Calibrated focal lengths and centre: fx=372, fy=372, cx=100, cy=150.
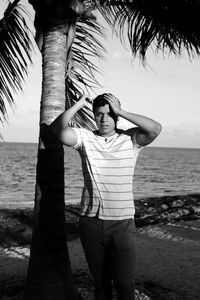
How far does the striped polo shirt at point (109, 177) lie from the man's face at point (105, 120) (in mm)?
75

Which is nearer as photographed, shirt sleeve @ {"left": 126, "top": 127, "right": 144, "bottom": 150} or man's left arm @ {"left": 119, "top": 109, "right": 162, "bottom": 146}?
man's left arm @ {"left": 119, "top": 109, "right": 162, "bottom": 146}

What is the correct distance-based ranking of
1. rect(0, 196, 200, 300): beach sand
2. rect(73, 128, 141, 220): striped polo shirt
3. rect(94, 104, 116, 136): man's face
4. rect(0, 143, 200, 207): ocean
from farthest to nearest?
rect(0, 143, 200, 207): ocean
rect(0, 196, 200, 300): beach sand
rect(94, 104, 116, 136): man's face
rect(73, 128, 141, 220): striped polo shirt

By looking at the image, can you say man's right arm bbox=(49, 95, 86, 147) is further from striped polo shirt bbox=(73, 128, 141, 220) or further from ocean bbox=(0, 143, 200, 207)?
ocean bbox=(0, 143, 200, 207)

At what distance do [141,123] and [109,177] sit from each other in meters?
0.48

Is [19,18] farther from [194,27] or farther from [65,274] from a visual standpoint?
[65,274]

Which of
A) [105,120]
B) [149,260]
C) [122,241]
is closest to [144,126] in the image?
[105,120]

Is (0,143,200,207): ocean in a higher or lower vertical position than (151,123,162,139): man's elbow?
lower

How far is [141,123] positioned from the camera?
2.87 meters

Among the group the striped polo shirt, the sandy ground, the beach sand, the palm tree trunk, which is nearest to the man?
the striped polo shirt

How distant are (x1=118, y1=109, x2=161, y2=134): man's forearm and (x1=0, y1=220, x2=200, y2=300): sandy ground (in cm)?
269

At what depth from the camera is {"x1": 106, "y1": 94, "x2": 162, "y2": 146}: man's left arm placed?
9.43ft

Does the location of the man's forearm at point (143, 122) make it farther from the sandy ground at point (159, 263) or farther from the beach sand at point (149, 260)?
the sandy ground at point (159, 263)

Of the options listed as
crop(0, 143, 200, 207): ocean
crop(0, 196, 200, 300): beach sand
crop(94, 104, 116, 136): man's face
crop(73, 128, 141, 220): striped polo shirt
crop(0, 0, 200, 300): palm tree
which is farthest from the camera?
crop(0, 143, 200, 207): ocean

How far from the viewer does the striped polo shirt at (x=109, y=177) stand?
9.21ft
